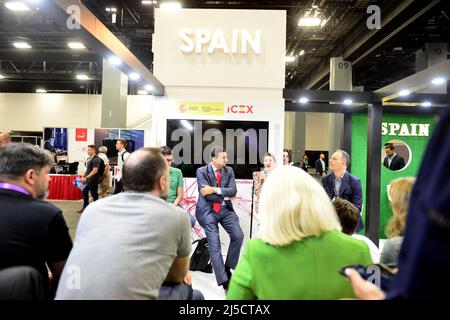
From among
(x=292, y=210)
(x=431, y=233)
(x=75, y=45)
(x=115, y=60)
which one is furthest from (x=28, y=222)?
(x=75, y=45)

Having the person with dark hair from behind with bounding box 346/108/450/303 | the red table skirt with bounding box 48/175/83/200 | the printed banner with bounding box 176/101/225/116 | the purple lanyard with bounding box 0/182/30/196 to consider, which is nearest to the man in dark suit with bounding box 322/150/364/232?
the printed banner with bounding box 176/101/225/116

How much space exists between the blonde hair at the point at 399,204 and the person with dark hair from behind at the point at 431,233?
1.36 metres

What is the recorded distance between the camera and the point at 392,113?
20.5 feet

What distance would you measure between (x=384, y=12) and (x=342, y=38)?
122 inches

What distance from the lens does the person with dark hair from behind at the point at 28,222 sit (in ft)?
4.86

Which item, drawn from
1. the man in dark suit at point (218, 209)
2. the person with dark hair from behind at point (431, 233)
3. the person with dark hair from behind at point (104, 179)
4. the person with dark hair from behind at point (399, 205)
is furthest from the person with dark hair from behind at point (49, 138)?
the person with dark hair from behind at point (431, 233)

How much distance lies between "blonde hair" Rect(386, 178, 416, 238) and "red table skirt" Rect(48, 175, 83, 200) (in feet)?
A: 33.6

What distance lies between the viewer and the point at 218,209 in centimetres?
428

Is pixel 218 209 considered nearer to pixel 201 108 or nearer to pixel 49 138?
pixel 201 108

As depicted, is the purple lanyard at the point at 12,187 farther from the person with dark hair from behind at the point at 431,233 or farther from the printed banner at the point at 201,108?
the printed banner at the point at 201,108

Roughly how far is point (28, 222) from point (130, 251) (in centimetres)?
46

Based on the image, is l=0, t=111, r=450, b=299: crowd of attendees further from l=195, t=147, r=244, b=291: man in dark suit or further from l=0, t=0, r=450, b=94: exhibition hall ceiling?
l=0, t=0, r=450, b=94: exhibition hall ceiling
